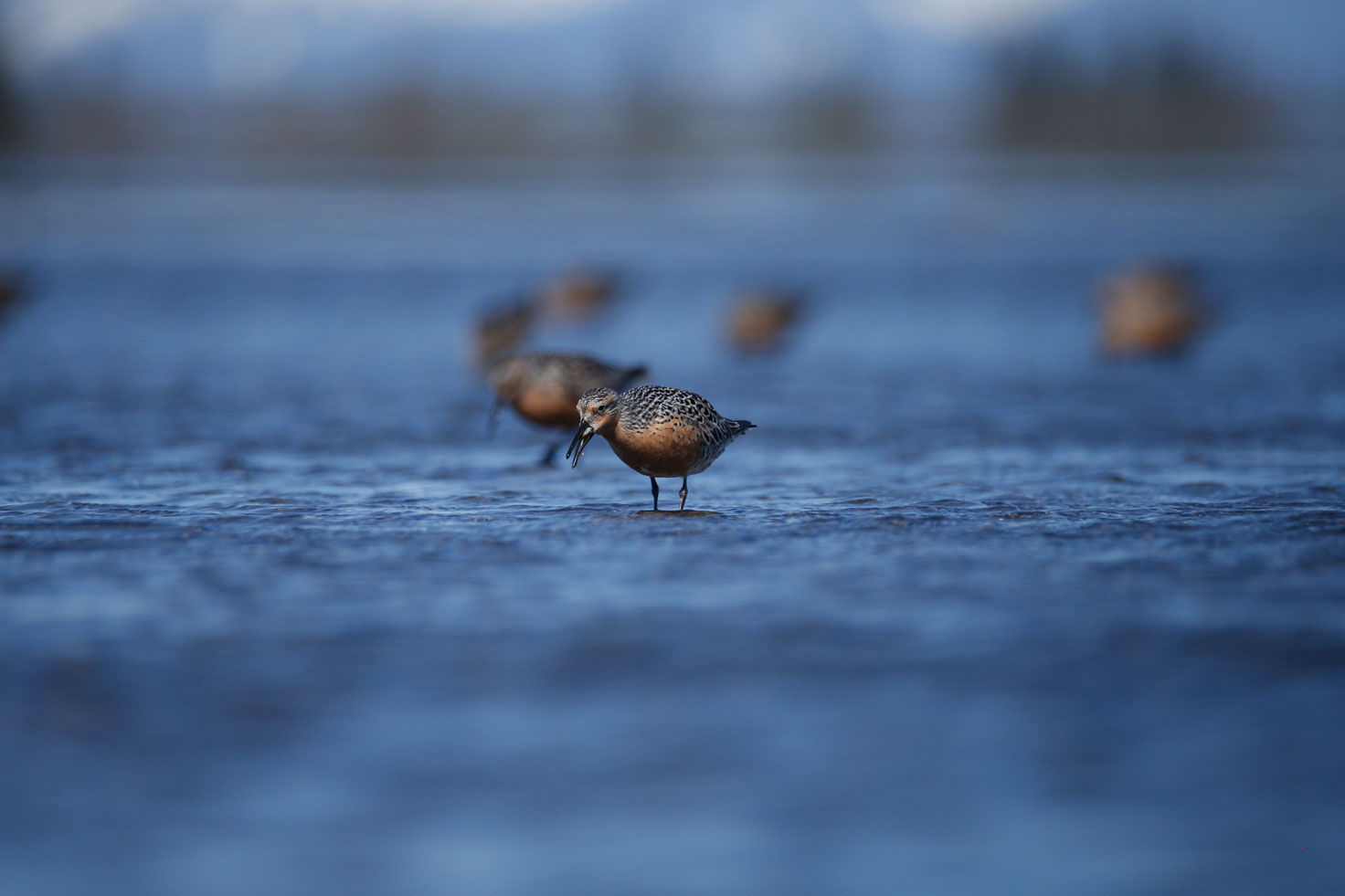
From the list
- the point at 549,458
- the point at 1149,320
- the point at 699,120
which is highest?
the point at 699,120

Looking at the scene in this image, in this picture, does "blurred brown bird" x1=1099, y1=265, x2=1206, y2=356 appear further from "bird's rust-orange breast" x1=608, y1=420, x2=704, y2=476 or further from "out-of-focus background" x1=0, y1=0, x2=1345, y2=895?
"bird's rust-orange breast" x1=608, y1=420, x2=704, y2=476

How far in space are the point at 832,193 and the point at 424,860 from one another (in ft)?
154

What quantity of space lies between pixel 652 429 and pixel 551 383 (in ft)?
9.48

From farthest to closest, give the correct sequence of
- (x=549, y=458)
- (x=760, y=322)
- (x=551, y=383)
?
(x=760, y=322)
(x=551, y=383)
(x=549, y=458)

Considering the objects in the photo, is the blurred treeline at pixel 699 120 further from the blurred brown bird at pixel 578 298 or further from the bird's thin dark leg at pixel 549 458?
the bird's thin dark leg at pixel 549 458

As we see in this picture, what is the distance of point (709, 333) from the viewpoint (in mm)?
20406

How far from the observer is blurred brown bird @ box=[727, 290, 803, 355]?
18.0 metres

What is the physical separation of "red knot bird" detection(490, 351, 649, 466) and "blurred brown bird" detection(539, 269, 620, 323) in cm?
950

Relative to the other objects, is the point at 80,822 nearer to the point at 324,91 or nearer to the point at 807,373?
the point at 807,373

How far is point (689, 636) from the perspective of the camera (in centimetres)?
611

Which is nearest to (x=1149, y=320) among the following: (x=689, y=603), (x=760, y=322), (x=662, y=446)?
(x=760, y=322)

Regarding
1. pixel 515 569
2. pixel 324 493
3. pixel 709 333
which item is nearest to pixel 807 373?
pixel 709 333

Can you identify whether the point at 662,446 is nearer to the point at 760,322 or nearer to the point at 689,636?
the point at 689,636

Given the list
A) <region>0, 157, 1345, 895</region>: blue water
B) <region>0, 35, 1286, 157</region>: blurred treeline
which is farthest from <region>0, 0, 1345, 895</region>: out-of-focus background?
<region>0, 35, 1286, 157</region>: blurred treeline
